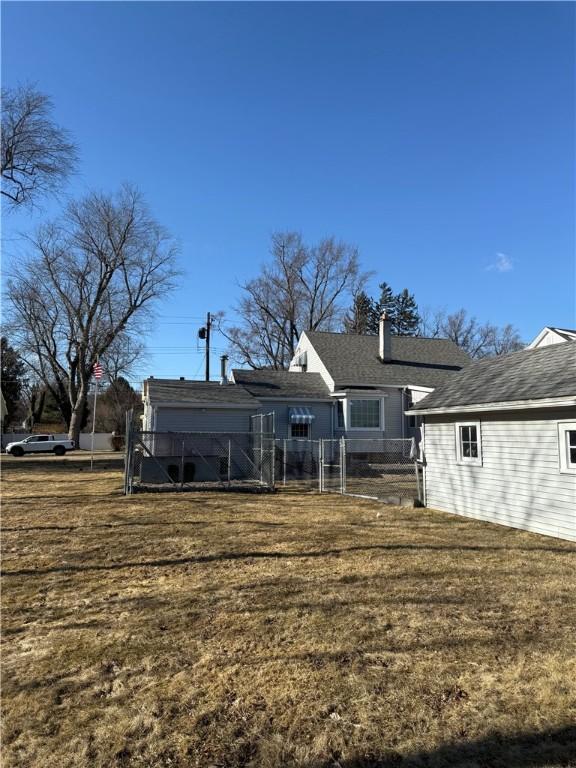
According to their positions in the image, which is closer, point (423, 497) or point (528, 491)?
point (528, 491)

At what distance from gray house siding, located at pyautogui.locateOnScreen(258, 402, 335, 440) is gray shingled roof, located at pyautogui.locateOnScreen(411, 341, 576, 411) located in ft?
34.7

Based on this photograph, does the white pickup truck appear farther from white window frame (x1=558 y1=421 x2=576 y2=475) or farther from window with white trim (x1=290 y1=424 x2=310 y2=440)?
white window frame (x1=558 y1=421 x2=576 y2=475)

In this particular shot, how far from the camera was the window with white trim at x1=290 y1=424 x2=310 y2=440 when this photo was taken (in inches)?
903


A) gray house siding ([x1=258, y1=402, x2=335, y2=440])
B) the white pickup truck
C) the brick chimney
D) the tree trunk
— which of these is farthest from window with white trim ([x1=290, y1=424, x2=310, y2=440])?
the tree trunk

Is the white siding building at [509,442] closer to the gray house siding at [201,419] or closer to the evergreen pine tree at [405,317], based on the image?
the gray house siding at [201,419]

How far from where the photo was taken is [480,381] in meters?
11.9

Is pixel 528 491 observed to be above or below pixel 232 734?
above

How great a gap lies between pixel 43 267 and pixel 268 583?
38.0 m

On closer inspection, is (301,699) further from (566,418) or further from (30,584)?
(566,418)

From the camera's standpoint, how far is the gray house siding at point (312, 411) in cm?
2284

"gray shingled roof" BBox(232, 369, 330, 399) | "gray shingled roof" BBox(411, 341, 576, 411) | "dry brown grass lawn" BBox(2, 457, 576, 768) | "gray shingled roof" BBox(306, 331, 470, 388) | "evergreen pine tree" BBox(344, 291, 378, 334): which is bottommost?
"dry brown grass lawn" BBox(2, 457, 576, 768)

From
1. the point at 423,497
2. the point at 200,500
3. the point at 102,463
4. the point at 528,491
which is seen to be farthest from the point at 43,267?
the point at 528,491

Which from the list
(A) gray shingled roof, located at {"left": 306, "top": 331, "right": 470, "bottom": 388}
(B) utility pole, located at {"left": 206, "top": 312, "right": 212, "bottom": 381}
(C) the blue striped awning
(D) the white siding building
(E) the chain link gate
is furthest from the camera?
(B) utility pole, located at {"left": 206, "top": 312, "right": 212, "bottom": 381}

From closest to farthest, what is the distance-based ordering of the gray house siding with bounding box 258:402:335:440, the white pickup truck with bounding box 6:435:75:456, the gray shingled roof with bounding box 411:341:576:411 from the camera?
1. the gray shingled roof with bounding box 411:341:576:411
2. the gray house siding with bounding box 258:402:335:440
3. the white pickup truck with bounding box 6:435:75:456
